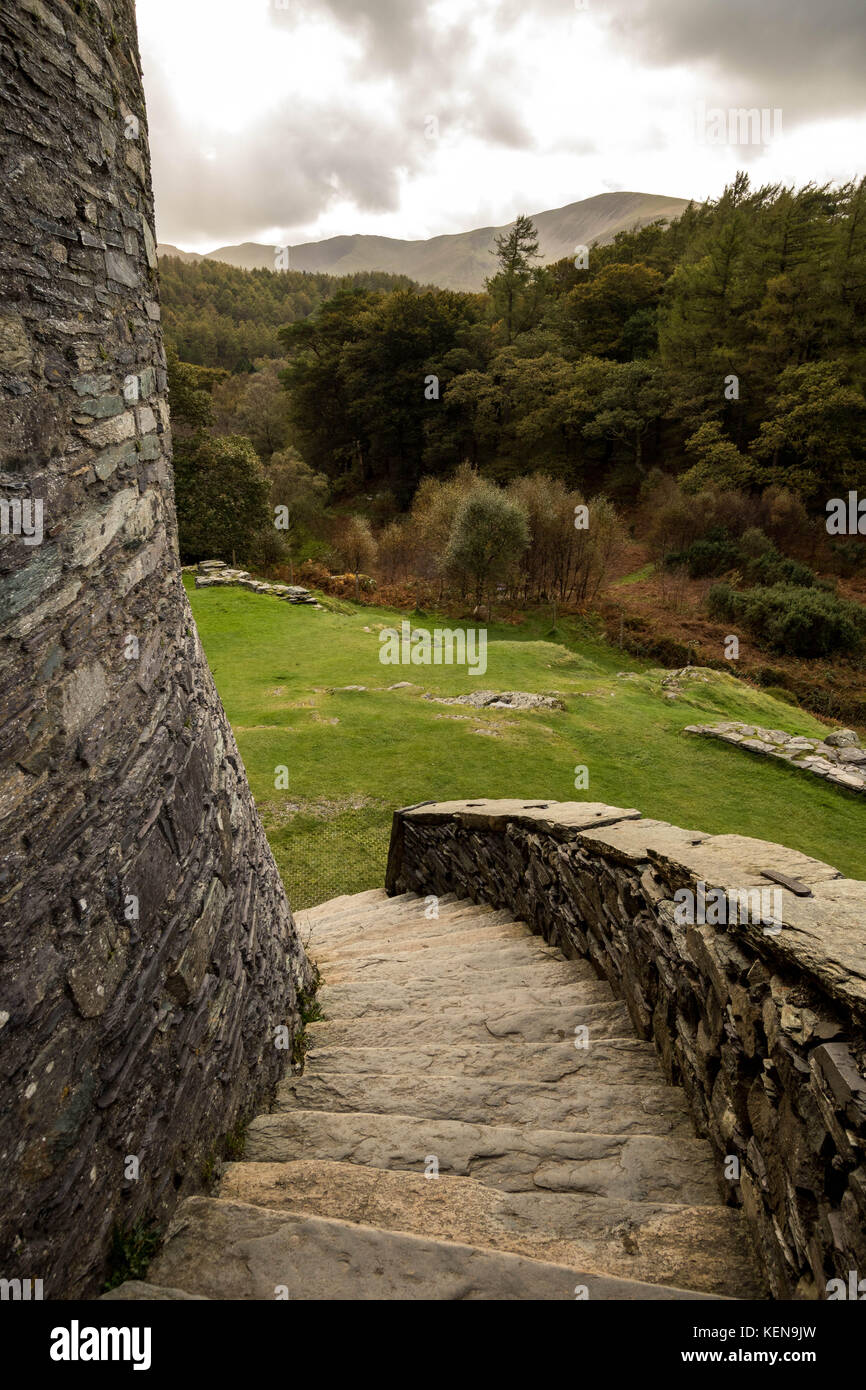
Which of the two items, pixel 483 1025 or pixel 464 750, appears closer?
pixel 483 1025

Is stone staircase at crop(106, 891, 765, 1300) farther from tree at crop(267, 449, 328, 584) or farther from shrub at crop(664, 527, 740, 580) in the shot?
tree at crop(267, 449, 328, 584)

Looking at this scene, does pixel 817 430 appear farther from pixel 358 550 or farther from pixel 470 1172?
pixel 470 1172

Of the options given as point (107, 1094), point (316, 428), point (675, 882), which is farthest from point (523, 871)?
point (316, 428)

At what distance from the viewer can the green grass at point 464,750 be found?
10102mm

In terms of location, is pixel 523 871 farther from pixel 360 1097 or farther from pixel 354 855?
pixel 354 855

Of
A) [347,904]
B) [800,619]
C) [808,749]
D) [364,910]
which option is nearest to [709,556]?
[800,619]

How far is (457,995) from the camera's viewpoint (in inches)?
173

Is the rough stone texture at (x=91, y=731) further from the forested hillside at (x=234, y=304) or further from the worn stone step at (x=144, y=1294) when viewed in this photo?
the forested hillside at (x=234, y=304)

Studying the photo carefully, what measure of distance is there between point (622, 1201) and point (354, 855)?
704 centimetres

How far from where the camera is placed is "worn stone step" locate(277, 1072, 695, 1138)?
10.1 ft

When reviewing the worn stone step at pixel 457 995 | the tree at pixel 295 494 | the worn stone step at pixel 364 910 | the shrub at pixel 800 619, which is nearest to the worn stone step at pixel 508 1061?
the worn stone step at pixel 457 995

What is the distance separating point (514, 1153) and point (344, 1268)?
0.93 meters

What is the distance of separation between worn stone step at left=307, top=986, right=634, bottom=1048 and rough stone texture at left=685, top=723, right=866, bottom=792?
10.7m

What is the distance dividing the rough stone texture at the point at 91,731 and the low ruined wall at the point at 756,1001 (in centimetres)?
221
